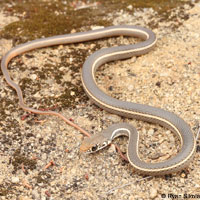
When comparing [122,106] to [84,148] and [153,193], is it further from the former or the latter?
[153,193]

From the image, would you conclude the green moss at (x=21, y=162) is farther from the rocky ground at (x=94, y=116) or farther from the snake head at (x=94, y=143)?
the snake head at (x=94, y=143)

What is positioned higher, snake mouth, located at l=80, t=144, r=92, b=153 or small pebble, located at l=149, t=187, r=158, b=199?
snake mouth, located at l=80, t=144, r=92, b=153

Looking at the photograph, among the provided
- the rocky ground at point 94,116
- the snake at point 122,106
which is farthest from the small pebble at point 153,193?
the snake at point 122,106

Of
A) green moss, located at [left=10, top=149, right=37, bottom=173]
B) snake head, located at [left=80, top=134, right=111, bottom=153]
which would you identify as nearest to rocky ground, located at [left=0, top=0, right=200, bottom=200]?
green moss, located at [left=10, top=149, right=37, bottom=173]

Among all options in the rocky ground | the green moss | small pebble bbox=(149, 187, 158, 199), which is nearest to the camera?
small pebble bbox=(149, 187, 158, 199)

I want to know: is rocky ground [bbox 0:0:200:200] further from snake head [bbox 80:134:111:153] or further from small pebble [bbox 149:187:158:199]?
snake head [bbox 80:134:111:153]

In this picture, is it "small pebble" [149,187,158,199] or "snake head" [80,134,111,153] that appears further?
"snake head" [80,134,111,153]

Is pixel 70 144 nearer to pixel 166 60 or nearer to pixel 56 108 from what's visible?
pixel 56 108
